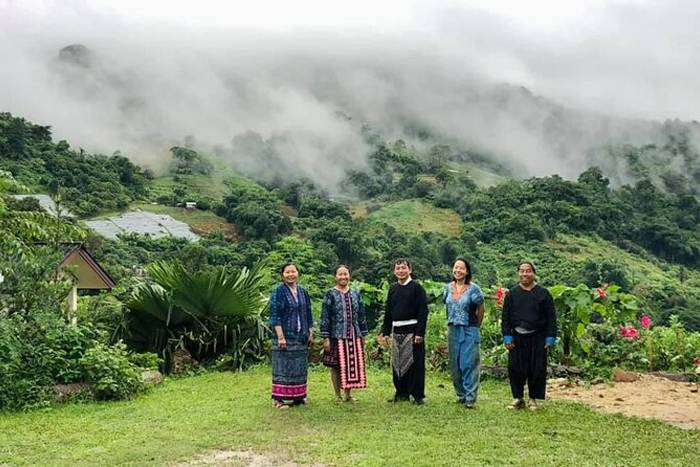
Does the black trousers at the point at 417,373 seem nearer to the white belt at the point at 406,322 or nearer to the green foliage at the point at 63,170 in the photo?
the white belt at the point at 406,322

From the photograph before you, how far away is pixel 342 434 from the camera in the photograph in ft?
18.7

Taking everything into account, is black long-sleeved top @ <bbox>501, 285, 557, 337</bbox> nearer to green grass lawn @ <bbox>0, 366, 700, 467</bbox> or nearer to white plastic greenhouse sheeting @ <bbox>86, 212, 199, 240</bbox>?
green grass lawn @ <bbox>0, 366, 700, 467</bbox>

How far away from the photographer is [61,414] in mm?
6652

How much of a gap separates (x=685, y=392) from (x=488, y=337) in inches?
103

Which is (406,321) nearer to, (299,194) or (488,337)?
(488,337)

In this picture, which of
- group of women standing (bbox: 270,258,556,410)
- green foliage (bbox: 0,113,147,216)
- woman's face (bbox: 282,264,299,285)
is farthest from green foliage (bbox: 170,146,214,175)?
group of women standing (bbox: 270,258,556,410)

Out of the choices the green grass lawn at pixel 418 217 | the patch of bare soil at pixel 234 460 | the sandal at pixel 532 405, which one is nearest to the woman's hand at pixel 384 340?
the sandal at pixel 532 405

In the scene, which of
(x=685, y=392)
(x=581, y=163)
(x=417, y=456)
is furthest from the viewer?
(x=581, y=163)

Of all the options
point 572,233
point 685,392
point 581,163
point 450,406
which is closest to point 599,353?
point 685,392

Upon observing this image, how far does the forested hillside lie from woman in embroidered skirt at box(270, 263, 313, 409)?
24163 mm

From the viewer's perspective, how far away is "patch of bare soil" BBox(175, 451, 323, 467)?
15.9 feet

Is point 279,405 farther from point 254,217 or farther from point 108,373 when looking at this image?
point 254,217

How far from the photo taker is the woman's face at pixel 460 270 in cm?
693

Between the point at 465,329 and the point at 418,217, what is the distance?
59787 mm
